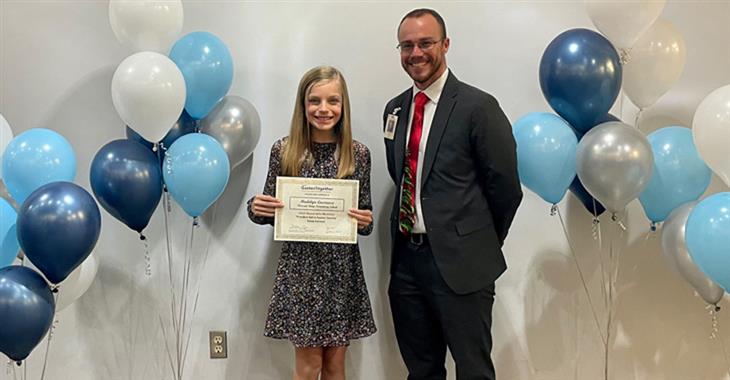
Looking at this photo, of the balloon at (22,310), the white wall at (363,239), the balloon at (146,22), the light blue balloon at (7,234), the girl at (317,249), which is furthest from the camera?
the white wall at (363,239)

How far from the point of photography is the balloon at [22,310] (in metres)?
1.52

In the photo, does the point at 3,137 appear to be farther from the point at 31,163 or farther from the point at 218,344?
the point at 218,344

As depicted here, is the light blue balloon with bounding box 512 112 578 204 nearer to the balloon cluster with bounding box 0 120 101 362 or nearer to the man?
the man

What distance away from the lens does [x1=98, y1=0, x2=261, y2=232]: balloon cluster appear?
5.77ft

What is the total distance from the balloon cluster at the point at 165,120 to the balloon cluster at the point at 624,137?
39.4 inches

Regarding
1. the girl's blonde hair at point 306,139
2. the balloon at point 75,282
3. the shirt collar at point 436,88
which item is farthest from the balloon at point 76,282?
the shirt collar at point 436,88

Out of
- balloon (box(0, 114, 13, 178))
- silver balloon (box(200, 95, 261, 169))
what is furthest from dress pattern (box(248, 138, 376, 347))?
balloon (box(0, 114, 13, 178))

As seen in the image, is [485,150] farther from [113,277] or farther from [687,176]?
[113,277]

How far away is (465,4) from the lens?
2197mm

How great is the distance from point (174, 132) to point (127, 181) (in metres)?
0.27

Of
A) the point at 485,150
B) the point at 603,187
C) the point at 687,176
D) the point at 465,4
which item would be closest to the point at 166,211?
the point at 485,150

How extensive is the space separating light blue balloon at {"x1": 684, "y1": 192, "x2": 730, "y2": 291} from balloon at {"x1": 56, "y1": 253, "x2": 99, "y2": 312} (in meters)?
1.87

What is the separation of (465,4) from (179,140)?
117cm

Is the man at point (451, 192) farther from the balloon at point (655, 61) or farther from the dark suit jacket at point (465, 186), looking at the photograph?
the balloon at point (655, 61)
